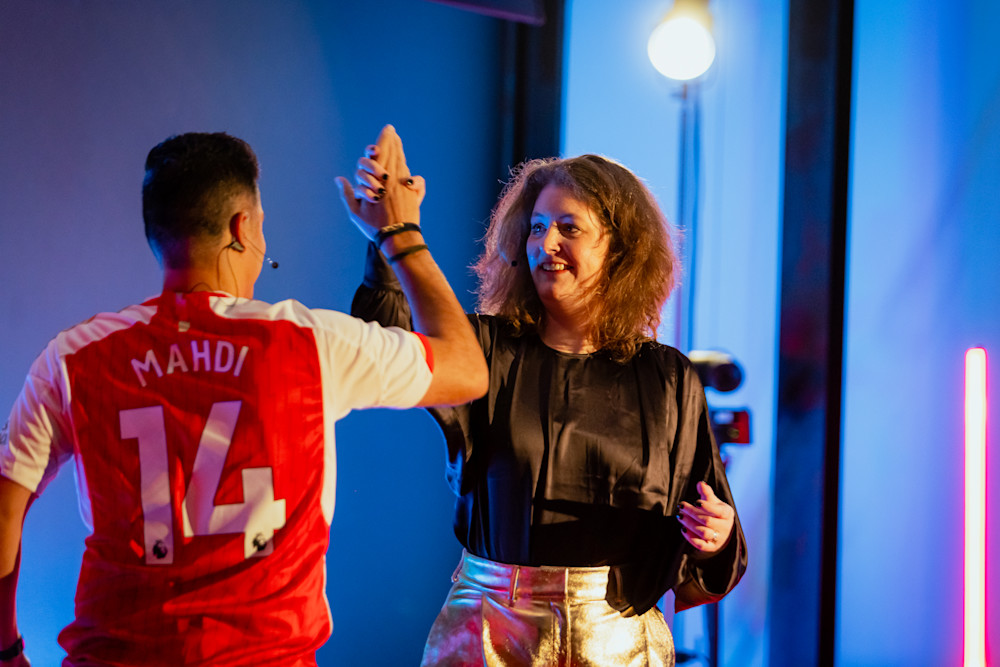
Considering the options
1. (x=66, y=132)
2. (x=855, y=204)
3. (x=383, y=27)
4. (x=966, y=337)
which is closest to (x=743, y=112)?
(x=855, y=204)

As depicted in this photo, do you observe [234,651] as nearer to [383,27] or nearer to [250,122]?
[250,122]

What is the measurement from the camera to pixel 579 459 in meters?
1.55

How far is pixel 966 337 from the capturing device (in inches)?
87.4

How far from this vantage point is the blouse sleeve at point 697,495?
1.57 meters

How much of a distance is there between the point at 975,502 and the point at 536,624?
3.90 ft

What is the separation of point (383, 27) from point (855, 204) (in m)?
1.85

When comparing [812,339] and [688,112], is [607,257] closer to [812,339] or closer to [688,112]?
[812,339]

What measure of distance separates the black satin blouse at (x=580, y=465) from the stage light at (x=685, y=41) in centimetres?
124

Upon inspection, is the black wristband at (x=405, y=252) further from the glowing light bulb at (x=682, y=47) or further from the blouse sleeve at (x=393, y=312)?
the glowing light bulb at (x=682, y=47)

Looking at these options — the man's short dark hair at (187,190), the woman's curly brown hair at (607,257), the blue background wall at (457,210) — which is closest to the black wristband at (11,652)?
the man's short dark hair at (187,190)

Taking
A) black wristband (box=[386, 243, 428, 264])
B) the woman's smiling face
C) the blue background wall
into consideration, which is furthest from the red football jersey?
the blue background wall

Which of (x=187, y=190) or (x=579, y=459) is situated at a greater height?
(x=187, y=190)

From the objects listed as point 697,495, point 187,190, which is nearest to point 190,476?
point 187,190

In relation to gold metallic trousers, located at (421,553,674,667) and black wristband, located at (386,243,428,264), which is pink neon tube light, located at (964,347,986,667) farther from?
black wristband, located at (386,243,428,264)
